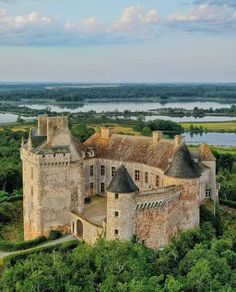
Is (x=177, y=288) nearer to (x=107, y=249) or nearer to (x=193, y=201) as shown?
(x=107, y=249)

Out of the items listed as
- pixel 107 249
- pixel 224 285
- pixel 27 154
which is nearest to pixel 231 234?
pixel 224 285

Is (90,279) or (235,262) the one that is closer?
(90,279)

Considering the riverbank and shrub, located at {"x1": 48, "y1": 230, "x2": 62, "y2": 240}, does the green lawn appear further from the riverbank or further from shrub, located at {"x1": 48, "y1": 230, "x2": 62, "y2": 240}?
the riverbank

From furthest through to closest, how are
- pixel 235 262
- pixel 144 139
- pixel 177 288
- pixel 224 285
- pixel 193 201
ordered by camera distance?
pixel 144 139, pixel 193 201, pixel 235 262, pixel 224 285, pixel 177 288

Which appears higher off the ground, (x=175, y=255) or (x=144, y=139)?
(x=144, y=139)

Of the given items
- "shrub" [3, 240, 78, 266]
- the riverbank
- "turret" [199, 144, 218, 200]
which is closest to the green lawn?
"shrub" [3, 240, 78, 266]

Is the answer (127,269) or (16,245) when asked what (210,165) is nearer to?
(127,269)

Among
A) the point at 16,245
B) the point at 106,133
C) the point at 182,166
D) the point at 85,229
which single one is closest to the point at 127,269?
the point at 85,229
